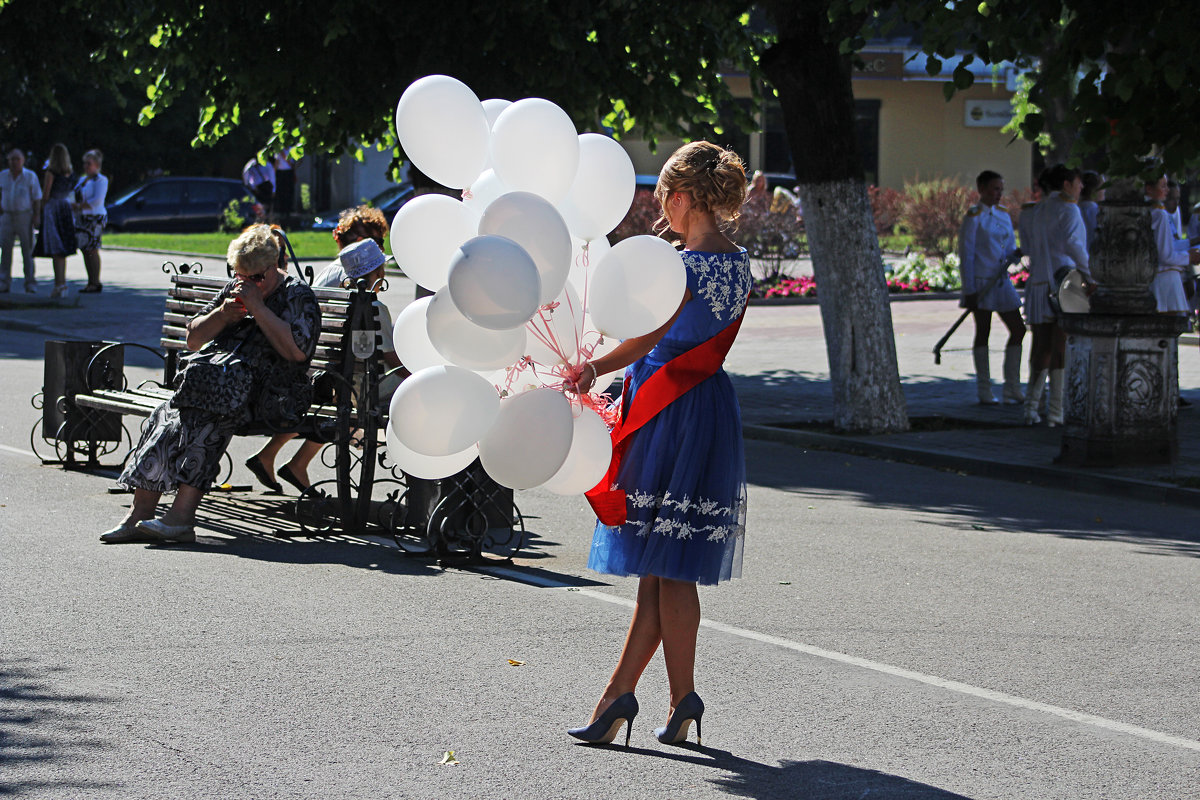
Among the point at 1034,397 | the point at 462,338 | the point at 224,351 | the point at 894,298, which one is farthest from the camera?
the point at 894,298

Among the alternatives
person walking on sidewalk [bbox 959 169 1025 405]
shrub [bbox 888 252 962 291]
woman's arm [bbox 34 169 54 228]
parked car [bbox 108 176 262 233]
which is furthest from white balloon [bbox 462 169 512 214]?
parked car [bbox 108 176 262 233]

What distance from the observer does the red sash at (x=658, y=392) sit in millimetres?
4711

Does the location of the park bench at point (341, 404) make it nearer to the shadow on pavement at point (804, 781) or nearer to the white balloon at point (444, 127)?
the white balloon at point (444, 127)

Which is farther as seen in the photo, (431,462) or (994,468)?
(994,468)

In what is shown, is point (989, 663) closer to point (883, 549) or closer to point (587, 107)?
point (883, 549)

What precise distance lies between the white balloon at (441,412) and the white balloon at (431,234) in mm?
410

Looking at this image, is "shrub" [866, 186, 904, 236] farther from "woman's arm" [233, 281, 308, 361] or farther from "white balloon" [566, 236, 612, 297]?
"white balloon" [566, 236, 612, 297]

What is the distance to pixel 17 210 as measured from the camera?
21.5 m

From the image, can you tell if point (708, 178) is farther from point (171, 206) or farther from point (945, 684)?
point (171, 206)

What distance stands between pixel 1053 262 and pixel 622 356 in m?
8.37

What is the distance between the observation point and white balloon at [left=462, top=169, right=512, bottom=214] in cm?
489

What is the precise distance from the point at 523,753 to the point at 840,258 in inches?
311

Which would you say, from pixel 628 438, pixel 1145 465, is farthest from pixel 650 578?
pixel 1145 465

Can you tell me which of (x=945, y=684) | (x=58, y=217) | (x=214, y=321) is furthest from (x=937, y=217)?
(x=945, y=684)
